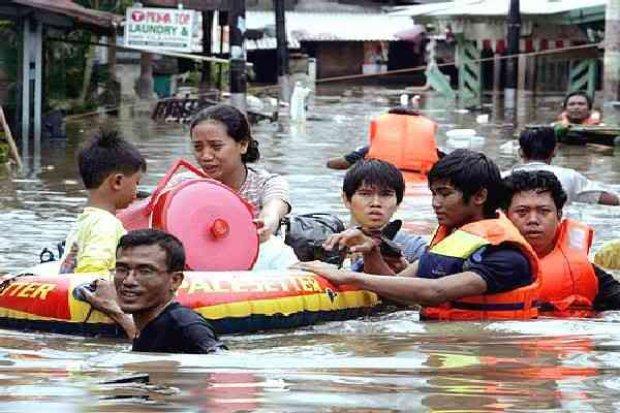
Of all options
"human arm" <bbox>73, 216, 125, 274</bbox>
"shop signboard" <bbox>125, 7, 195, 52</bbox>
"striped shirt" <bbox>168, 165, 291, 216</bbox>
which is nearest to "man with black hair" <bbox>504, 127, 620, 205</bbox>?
"striped shirt" <bbox>168, 165, 291, 216</bbox>

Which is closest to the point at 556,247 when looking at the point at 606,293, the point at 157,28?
the point at 606,293

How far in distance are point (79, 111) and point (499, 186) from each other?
2205 centimetres

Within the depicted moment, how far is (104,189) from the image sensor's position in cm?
790

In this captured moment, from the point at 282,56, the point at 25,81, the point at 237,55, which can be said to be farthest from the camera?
the point at 282,56

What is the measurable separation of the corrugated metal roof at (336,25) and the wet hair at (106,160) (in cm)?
4225

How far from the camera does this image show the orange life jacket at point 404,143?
1446 centimetres

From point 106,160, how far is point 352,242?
123 cm

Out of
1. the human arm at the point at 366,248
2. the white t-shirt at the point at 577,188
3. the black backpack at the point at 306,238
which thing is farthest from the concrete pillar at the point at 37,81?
the human arm at the point at 366,248

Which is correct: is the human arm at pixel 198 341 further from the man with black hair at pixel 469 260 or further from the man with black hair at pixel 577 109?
the man with black hair at pixel 577 109

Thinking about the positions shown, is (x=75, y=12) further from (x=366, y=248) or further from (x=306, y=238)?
(x=366, y=248)

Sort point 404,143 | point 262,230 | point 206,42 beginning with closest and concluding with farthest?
1. point 262,230
2. point 404,143
3. point 206,42

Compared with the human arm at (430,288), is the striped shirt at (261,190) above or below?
above

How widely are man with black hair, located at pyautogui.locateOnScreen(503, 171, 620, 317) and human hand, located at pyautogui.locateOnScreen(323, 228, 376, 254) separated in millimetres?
687

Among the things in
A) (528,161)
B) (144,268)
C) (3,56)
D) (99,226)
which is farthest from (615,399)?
(3,56)
